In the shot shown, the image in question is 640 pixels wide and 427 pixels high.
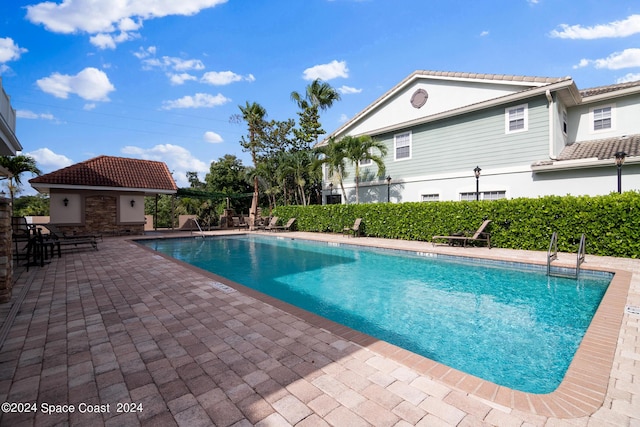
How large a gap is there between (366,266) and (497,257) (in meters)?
3.78

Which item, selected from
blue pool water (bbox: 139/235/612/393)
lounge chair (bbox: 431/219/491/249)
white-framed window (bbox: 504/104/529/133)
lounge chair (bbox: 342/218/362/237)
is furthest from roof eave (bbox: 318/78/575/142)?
blue pool water (bbox: 139/235/612/393)

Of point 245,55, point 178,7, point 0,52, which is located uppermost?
point 245,55

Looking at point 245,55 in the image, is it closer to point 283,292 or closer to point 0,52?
point 0,52

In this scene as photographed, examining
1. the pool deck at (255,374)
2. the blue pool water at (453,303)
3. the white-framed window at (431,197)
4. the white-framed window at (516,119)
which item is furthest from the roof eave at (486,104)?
the pool deck at (255,374)

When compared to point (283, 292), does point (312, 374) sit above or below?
above

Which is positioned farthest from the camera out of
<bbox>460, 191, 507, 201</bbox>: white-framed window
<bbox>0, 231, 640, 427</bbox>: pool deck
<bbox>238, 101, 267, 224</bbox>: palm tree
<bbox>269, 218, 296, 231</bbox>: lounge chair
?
<bbox>238, 101, 267, 224</bbox>: palm tree

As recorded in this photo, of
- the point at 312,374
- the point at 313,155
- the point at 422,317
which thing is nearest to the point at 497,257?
the point at 422,317

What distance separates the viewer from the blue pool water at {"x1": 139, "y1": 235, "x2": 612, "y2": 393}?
3986 millimetres

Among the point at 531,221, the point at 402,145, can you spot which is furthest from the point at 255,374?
the point at 402,145

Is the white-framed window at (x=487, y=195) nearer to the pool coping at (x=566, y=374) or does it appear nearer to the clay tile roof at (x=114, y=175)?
the pool coping at (x=566, y=374)

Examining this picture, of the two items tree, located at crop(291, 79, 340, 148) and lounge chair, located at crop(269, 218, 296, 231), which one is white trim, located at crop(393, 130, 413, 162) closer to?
lounge chair, located at crop(269, 218, 296, 231)

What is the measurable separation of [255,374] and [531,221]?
34.8 feet

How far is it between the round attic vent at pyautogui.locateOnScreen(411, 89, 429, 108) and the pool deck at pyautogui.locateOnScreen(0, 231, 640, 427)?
41.5 feet

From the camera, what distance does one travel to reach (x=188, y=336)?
3.65m
